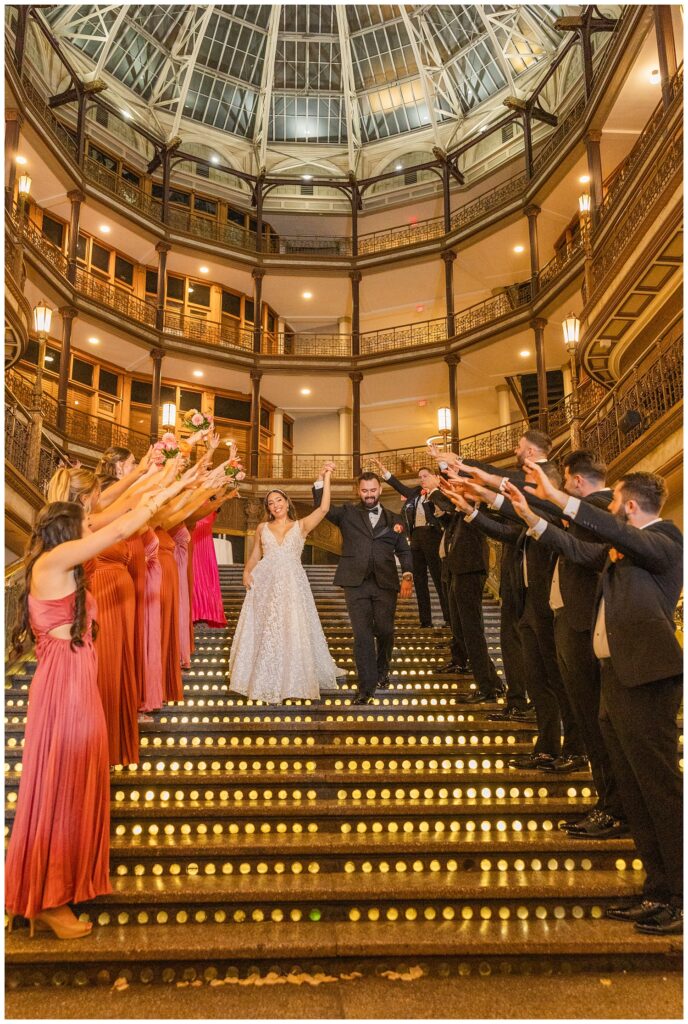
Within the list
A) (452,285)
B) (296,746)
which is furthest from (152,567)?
(452,285)

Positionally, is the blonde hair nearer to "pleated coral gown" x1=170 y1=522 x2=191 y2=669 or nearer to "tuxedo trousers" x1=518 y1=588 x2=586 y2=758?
"pleated coral gown" x1=170 y1=522 x2=191 y2=669

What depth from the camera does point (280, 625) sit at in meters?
5.57

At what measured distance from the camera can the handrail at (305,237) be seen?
1620cm

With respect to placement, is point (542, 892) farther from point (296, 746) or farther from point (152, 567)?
point (152, 567)

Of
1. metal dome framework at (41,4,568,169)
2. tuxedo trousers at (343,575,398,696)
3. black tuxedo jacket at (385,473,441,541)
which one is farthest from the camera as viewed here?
metal dome framework at (41,4,568,169)

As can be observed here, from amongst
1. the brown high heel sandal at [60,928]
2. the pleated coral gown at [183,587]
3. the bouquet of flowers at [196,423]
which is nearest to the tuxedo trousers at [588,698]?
the brown high heel sandal at [60,928]

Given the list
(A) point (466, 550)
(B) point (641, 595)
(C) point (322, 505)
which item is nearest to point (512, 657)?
(A) point (466, 550)

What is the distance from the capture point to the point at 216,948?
2.85 meters

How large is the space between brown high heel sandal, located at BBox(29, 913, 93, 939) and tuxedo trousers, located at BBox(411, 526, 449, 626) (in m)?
5.28

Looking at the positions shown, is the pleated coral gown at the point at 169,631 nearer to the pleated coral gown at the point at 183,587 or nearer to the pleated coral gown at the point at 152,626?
the pleated coral gown at the point at 152,626

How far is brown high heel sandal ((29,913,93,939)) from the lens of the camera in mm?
2947

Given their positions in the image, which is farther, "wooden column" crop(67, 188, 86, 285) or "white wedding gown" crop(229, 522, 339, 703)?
"wooden column" crop(67, 188, 86, 285)

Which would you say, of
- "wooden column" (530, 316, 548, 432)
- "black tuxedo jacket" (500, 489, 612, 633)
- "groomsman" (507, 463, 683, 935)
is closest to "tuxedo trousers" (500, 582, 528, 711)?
"black tuxedo jacket" (500, 489, 612, 633)

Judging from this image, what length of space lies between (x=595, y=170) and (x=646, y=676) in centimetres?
1419
